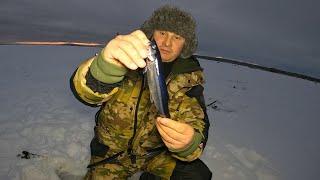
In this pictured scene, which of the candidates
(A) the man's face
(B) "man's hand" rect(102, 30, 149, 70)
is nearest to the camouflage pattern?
(A) the man's face

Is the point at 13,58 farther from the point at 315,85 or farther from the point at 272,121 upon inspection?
the point at 315,85

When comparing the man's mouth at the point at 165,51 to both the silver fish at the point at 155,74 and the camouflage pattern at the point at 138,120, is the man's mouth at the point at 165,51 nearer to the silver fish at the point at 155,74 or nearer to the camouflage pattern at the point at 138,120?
the camouflage pattern at the point at 138,120

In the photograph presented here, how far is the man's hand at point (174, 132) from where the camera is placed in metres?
2.83

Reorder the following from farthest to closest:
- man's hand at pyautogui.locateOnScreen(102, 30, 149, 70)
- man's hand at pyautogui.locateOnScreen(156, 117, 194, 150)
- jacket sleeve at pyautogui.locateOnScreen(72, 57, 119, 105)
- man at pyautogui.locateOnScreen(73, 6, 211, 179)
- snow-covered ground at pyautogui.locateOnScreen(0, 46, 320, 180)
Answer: snow-covered ground at pyautogui.locateOnScreen(0, 46, 320, 180)
man at pyautogui.locateOnScreen(73, 6, 211, 179)
jacket sleeve at pyautogui.locateOnScreen(72, 57, 119, 105)
man's hand at pyautogui.locateOnScreen(156, 117, 194, 150)
man's hand at pyautogui.locateOnScreen(102, 30, 149, 70)

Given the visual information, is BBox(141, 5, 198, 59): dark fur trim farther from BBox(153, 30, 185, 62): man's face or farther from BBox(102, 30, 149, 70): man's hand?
BBox(102, 30, 149, 70): man's hand

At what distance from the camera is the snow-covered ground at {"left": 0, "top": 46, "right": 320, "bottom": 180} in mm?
6439

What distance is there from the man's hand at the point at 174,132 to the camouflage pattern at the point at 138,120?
Result: 681 millimetres

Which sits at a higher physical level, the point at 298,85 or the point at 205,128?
the point at 205,128

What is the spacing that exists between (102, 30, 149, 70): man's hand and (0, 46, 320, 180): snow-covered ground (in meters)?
3.86

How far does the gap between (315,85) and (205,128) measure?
18.6 meters

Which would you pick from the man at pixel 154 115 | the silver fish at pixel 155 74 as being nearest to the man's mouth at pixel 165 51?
the man at pixel 154 115

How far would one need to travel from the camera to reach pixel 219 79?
58.3ft

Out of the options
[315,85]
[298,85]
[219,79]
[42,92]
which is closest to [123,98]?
[42,92]

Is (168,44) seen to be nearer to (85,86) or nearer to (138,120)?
(138,120)
